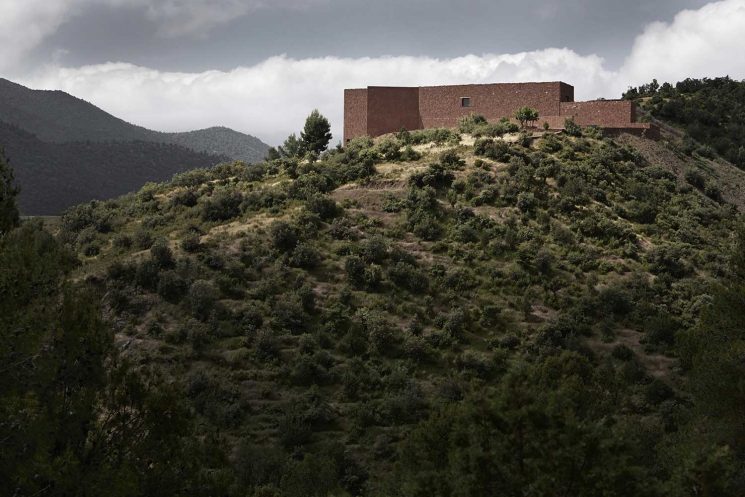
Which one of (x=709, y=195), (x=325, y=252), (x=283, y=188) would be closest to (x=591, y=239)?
(x=709, y=195)

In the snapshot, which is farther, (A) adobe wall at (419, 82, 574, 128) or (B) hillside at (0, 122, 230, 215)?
(B) hillside at (0, 122, 230, 215)

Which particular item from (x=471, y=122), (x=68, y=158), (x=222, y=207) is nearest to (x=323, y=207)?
(x=222, y=207)

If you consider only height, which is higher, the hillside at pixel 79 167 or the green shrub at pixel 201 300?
the hillside at pixel 79 167

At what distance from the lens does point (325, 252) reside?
160 feet

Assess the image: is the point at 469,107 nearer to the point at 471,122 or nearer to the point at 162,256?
the point at 471,122

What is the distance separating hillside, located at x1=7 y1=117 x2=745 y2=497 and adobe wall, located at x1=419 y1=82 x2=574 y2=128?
2102mm

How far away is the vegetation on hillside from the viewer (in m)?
68.2

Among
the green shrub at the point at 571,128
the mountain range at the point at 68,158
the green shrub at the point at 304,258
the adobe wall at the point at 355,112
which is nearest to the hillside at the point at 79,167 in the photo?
the mountain range at the point at 68,158

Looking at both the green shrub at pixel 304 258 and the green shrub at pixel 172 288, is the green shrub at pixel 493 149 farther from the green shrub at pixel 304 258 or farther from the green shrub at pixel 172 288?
the green shrub at pixel 172 288

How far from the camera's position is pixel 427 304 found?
43469mm

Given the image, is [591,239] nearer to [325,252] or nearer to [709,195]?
[709,195]

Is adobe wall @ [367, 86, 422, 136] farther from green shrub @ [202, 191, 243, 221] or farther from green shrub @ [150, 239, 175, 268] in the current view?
green shrub @ [150, 239, 175, 268]

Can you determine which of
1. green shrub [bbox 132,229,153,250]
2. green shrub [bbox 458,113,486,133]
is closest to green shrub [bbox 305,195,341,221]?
green shrub [bbox 132,229,153,250]

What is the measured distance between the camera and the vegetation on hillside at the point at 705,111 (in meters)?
68.2
